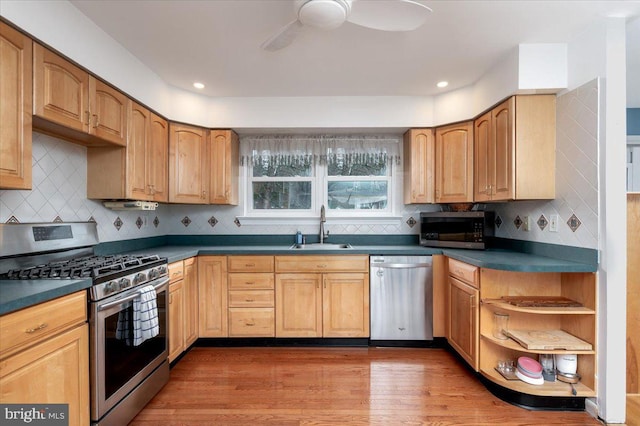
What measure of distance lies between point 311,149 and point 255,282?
152 cm

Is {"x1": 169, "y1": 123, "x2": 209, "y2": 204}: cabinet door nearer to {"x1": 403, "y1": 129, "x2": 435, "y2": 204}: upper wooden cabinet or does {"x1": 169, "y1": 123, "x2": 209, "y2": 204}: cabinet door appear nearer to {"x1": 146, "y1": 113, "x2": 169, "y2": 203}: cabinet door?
{"x1": 146, "y1": 113, "x2": 169, "y2": 203}: cabinet door

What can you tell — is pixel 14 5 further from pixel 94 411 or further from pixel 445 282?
pixel 445 282

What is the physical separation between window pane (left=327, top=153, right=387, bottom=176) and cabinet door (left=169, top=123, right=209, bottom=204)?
1.34m

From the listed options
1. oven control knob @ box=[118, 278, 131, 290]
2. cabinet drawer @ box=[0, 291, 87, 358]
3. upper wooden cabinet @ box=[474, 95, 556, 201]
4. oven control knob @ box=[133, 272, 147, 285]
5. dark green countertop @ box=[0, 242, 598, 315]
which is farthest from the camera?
upper wooden cabinet @ box=[474, 95, 556, 201]

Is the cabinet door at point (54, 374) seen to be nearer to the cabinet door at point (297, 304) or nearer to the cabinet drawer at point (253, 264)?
the cabinet drawer at point (253, 264)

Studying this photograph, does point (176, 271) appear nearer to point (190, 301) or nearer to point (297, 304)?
point (190, 301)

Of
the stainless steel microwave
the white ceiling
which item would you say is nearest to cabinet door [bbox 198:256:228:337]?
the white ceiling

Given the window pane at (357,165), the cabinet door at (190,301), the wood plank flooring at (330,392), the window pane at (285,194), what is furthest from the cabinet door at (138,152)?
the window pane at (357,165)

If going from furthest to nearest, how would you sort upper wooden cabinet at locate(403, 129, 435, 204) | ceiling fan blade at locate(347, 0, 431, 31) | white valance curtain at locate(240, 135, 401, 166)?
white valance curtain at locate(240, 135, 401, 166)
upper wooden cabinet at locate(403, 129, 435, 204)
ceiling fan blade at locate(347, 0, 431, 31)

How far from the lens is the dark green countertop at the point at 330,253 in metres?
1.29

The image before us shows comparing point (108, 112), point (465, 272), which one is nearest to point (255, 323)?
point (465, 272)

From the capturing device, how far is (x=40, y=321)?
131 cm

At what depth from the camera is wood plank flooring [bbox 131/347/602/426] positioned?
190 cm

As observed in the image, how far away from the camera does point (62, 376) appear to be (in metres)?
1.41
